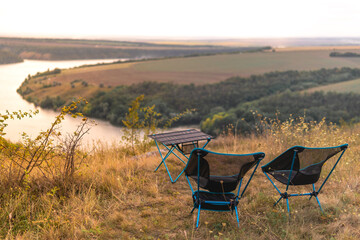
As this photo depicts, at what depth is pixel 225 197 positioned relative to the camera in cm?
276

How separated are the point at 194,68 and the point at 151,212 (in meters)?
39.4

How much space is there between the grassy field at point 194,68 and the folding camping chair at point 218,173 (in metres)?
22.7

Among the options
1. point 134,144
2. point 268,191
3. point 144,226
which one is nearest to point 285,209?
point 268,191

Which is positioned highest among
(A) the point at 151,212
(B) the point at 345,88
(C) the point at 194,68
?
(A) the point at 151,212

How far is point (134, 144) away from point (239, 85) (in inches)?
1456

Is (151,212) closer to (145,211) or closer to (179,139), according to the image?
(145,211)

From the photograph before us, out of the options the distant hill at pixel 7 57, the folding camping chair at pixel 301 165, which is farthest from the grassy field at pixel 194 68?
the folding camping chair at pixel 301 165

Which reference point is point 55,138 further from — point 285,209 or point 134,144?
point 285,209

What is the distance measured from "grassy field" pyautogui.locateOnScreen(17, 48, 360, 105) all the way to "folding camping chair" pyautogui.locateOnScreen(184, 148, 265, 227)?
2274cm

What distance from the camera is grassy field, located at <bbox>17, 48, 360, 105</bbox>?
3148cm

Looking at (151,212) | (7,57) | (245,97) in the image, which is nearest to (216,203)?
(151,212)

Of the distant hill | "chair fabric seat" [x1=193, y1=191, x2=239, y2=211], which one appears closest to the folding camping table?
"chair fabric seat" [x1=193, y1=191, x2=239, y2=211]

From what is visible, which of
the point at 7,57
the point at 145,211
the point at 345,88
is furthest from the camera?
the point at 345,88

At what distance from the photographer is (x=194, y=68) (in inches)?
1631
